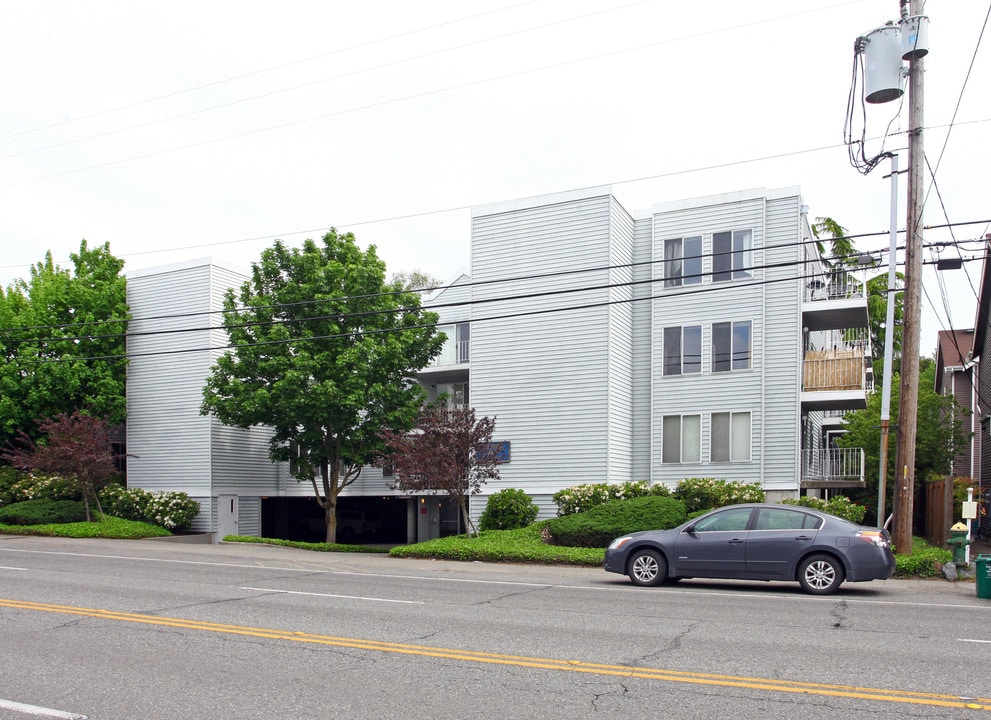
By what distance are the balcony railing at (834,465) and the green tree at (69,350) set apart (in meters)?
22.4

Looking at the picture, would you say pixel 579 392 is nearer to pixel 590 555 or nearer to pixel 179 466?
pixel 590 555

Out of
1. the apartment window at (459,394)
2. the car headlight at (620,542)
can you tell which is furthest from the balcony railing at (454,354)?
the car headlight at (620,542)

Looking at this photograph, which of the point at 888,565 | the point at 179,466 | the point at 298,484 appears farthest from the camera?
the point at 298,484

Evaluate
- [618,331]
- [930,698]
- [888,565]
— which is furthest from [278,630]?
[618,331]

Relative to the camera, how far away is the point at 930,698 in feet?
23.2

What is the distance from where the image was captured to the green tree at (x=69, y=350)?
31.2 m

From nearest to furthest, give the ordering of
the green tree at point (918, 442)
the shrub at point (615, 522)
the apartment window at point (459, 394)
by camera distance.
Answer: the shrub at point (615, 522)
the green tree at point (918, 442)
the apartment window at point (459, 394)

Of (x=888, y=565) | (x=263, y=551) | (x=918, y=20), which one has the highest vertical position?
(x=918, y=20)

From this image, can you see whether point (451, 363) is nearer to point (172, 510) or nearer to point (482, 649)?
point (172, 510)

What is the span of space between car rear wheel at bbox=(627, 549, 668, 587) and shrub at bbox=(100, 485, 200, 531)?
19.4 m

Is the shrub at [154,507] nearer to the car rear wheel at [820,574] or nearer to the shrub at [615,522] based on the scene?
the shrub at [615,522]

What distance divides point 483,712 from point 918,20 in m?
16.0

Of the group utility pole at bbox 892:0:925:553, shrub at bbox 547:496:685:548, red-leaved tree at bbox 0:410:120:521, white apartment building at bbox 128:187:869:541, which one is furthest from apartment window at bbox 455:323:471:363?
utility pole at bbox 892:0:925:553

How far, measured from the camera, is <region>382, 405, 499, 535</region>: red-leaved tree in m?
23.0
